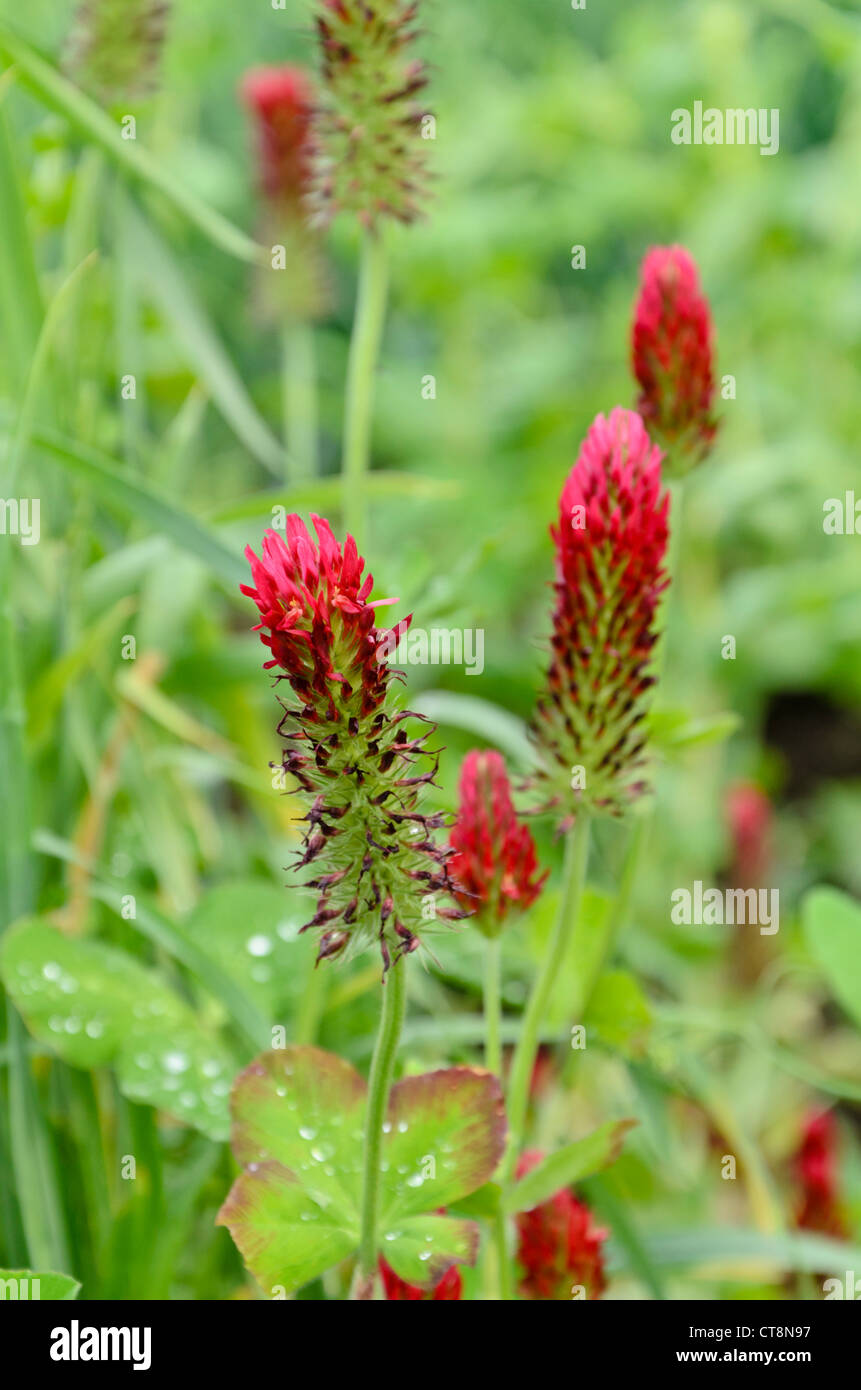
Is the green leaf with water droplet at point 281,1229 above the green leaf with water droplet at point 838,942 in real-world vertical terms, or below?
below

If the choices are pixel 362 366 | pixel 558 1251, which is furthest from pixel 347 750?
pixel 362 366

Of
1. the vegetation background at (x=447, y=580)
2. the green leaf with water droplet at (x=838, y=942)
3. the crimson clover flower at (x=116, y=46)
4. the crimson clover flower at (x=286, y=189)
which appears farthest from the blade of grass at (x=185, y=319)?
the green leaf with water droplet at (x=838, y=942)

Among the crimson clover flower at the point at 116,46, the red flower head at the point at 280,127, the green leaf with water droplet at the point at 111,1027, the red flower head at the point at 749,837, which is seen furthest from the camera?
the red flower head at the point at 749,837

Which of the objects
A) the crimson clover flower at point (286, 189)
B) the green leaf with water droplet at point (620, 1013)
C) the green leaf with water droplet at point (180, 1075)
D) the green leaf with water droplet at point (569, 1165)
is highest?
the crimson clover flower at point (286, 189)

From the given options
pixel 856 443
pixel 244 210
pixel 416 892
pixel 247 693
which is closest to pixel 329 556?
pixel 416 892

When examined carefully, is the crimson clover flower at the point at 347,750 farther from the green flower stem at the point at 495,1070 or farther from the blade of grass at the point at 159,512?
the blade of grass at the point at 159,512
